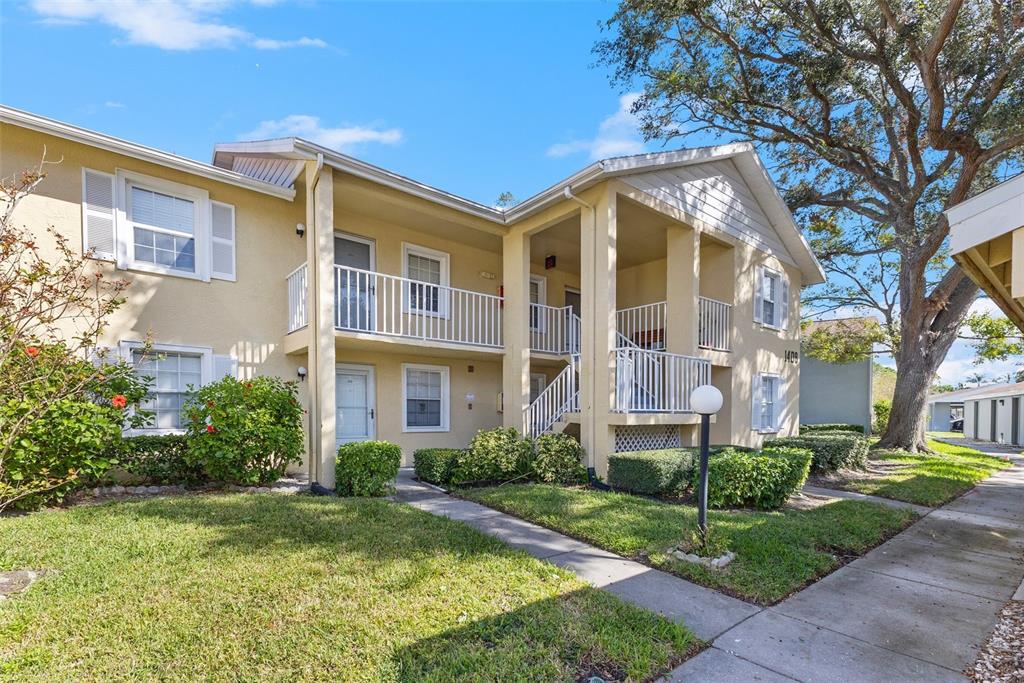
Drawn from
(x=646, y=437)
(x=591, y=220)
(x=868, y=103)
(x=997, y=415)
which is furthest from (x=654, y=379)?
(x=997, y=415)

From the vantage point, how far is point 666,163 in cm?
950

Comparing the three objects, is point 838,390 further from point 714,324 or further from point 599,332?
point 599,332

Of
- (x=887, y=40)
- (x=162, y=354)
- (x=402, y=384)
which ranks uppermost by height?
(x=887, y=40)

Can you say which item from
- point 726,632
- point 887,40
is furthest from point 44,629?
point 887,40

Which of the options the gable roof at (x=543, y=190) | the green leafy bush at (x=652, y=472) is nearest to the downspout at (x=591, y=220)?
the gable roof at (x=543, y=190)

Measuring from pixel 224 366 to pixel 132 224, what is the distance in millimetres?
2693

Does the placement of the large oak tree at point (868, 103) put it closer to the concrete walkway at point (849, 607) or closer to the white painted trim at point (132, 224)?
the concrete walkway at point (849, 607)

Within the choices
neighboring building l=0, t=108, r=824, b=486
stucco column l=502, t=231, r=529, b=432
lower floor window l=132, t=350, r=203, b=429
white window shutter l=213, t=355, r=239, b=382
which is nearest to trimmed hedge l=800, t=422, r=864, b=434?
neighboring building l=0, t=108, r=824, b=486

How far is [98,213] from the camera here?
7602mm

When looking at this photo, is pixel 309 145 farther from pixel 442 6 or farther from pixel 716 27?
pixel 716 27

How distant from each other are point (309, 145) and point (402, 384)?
16.9 feet

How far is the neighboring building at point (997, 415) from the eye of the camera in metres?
23.2

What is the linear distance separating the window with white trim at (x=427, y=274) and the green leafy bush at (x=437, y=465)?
10.5ft

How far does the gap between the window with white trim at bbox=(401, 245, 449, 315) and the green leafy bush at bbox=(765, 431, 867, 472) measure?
7.99 m
